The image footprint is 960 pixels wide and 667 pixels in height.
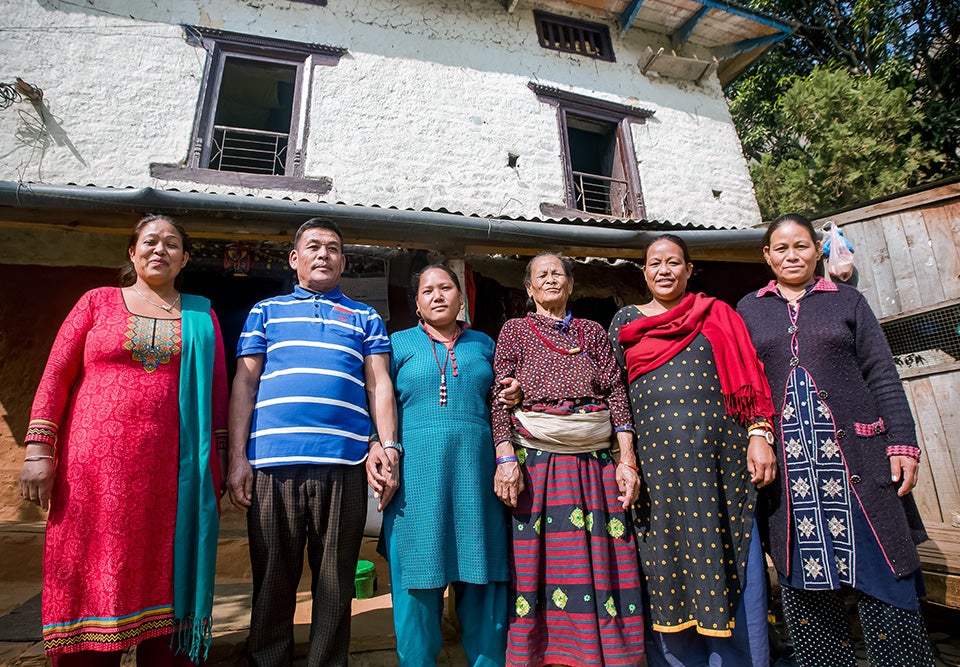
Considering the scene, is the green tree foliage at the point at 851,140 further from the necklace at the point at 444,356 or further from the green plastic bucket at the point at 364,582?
the green plastic bucket at the point at 364,582

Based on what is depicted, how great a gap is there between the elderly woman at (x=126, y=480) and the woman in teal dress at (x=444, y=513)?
0.72 m

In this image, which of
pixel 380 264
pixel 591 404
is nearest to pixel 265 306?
pixel 591 404

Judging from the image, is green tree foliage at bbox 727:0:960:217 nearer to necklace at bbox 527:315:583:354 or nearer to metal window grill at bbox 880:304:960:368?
metal window grill at bbox 880:304:960:368

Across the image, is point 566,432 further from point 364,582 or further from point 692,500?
point 364,582

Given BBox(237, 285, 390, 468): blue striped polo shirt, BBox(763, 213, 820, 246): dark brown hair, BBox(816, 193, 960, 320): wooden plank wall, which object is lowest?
BBox(237, 285, 390, 468): blue striped polo shirt

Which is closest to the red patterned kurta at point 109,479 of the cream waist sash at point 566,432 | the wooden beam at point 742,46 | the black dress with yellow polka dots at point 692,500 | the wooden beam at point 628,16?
the cream waist sash at point 566,432

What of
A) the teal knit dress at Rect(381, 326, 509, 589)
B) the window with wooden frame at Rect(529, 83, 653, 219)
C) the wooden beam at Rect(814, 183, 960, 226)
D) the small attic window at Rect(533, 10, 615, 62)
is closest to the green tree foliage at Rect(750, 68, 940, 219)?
the window with wooden frame at Rect(529, 83, 653, 219)

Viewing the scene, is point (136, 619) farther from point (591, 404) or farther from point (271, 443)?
point (591, 404)

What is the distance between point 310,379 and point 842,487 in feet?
6.86

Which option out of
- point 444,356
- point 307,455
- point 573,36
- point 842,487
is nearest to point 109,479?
point 307,455

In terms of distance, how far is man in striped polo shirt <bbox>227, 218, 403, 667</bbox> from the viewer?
1860mm

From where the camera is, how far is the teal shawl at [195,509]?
1803 mm

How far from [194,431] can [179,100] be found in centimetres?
478

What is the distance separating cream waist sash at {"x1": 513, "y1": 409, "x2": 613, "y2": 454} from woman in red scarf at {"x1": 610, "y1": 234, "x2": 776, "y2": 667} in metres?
0.21
